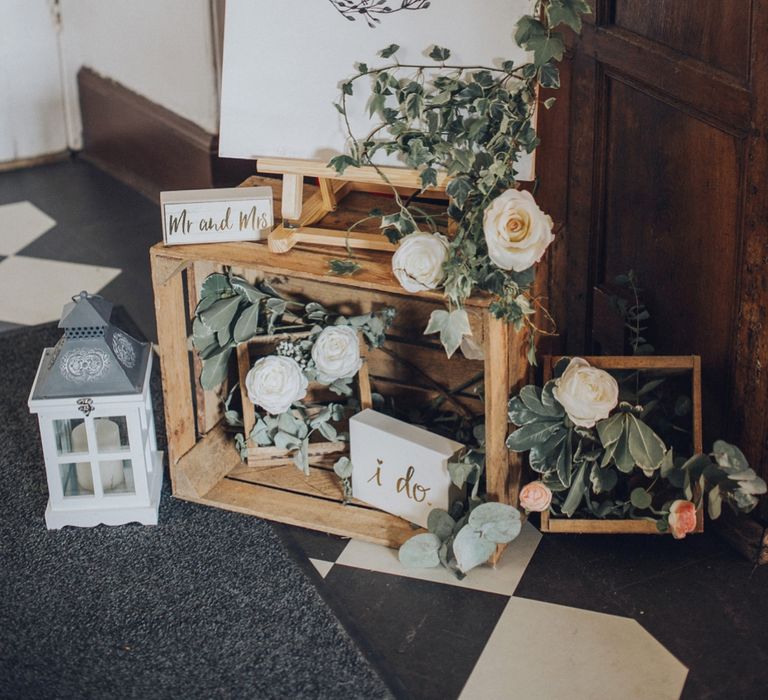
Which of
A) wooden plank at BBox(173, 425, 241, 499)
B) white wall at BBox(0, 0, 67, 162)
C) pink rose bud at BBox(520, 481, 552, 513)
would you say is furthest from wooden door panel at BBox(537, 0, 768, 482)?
white wall at BBox(0, 0, 67, 162)

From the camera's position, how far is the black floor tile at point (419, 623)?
1.63 m

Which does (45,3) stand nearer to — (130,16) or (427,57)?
(130,16)

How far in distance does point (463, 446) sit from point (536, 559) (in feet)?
0.77

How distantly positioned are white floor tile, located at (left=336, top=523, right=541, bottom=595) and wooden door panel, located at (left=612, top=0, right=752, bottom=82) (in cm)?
86

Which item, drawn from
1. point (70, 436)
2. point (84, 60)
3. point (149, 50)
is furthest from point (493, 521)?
point (84, 60)

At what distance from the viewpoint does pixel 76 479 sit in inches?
78.4

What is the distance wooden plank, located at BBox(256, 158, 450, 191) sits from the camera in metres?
1.71

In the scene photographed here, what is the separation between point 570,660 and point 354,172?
83 cm

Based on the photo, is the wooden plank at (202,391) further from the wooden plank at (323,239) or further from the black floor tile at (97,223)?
the black floor tile at (97,223)

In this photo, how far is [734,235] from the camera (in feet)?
5.82

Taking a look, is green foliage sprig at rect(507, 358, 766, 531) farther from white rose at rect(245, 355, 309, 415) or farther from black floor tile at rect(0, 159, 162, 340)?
black floor tile at rect(0, 159, 162, 340)

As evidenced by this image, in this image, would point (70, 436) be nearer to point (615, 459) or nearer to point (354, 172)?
point (354, 172)

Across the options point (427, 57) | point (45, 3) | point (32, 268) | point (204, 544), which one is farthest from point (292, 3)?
point (45, 3)

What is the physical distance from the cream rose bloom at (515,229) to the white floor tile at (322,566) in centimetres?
63
